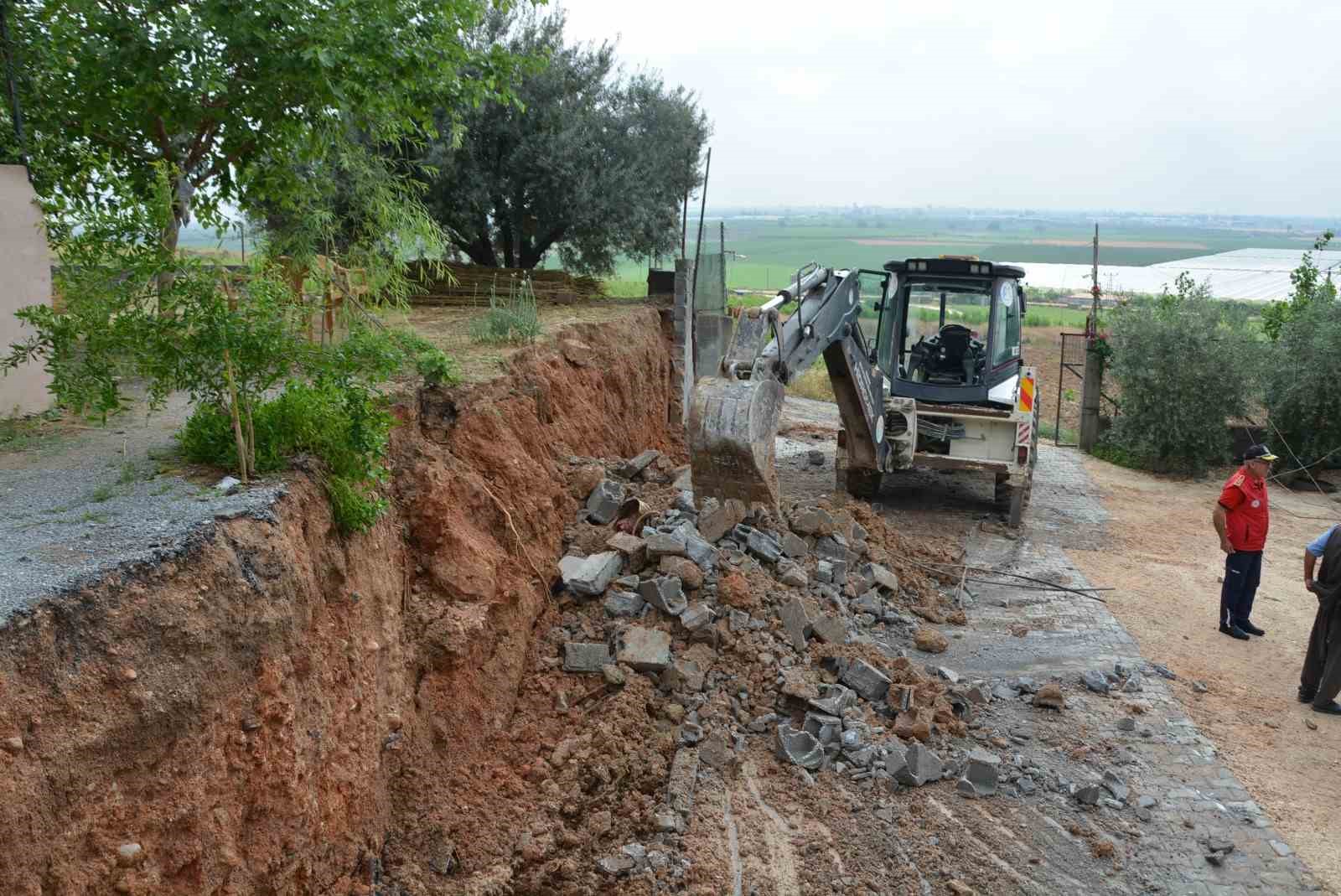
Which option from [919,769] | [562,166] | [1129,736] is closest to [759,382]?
[919,769]

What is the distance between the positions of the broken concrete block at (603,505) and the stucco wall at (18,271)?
4231mm

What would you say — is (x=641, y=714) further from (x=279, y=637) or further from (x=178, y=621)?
(x=178, y=621)

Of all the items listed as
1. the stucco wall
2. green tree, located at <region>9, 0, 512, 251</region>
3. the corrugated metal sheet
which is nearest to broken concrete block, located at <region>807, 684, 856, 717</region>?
green tree, located at <region>9, 0, 512, 251</region>

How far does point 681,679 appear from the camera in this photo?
24.5ft

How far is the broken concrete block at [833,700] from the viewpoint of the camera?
7.32m

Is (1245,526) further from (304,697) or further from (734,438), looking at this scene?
(304,697)

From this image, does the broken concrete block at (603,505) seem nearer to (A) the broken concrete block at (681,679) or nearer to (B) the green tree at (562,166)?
(A) the broken concrete block at (681,679)

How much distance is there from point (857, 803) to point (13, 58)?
8.33 meters

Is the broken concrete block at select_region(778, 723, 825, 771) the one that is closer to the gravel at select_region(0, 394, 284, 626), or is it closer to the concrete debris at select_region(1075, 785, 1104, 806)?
the concrete debris at select_region(1075, 785, 1104, 806)

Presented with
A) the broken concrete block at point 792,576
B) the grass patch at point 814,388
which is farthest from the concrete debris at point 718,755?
the grass patch at point 814,388

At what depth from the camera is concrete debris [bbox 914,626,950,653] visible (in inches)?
358

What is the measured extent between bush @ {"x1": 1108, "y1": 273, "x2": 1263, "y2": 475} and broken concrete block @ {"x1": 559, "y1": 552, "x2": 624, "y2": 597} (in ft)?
46.0

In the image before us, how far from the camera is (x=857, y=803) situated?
21.7 ft

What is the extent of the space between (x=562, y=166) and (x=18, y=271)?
9.63 meters
